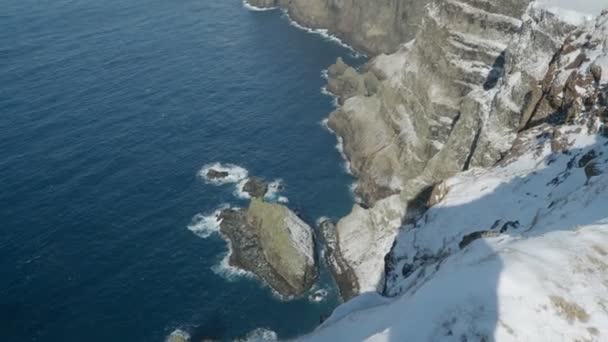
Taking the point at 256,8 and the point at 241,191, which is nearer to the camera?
the point at 241,191

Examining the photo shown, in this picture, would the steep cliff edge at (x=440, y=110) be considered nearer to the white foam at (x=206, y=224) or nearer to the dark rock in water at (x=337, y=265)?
the dark rock in water at (x=337, y=265)

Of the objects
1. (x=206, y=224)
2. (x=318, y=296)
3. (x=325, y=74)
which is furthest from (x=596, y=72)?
(x=325, y=74)

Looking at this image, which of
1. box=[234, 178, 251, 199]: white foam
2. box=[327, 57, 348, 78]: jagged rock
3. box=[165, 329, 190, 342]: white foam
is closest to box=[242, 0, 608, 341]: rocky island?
box=[327, 57, 348, 78]: jagged rock

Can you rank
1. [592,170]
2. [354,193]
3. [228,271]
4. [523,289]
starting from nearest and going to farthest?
[523,289] → [592,170] → [228,271] → [354,193]

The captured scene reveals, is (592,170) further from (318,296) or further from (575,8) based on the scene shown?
(318,296)

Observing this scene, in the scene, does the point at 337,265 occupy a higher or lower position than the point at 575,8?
lower

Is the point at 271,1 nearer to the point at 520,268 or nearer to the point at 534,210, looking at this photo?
the point at 534,210

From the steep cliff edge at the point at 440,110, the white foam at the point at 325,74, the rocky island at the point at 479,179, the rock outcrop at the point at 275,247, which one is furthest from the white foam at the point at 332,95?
the rock outcrop at the point at 275,247
